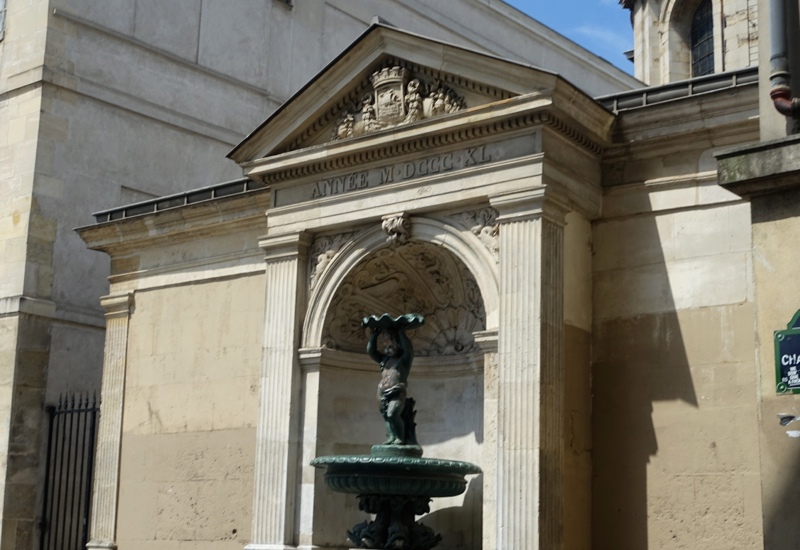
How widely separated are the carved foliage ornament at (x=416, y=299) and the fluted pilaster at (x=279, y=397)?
46 cm

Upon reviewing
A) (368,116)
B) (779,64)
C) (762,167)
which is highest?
(368,116)

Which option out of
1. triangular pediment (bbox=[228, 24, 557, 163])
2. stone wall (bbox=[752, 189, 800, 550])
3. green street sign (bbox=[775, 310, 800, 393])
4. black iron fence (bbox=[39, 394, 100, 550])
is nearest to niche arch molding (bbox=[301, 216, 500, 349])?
triangular pediment (bbox=[228, 24, 557, 163])

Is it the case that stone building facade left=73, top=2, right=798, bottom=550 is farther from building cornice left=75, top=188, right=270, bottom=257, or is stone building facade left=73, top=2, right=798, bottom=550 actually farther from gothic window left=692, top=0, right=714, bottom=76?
gothic window left=692, top=0, right=714, bottom=76

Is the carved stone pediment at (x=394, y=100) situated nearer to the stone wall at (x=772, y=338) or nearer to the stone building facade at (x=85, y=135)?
the stone wall at (x=772, y=338)

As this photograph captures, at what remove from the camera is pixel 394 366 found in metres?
11.5

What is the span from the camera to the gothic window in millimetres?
18016

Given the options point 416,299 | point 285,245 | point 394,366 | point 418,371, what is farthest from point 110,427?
point 394,366

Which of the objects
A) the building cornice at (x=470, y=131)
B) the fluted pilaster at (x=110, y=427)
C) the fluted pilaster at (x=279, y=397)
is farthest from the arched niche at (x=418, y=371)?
the fluted pilaster at (x=110, y=427)

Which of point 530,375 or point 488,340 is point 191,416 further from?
point 530,375

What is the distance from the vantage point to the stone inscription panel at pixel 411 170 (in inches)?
443

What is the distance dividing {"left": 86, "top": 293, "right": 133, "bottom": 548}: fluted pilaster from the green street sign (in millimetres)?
9873

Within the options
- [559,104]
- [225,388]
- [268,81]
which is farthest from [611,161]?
[268,81]

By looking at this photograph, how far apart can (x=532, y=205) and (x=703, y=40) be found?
862 cm

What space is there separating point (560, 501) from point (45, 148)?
32.1ft
